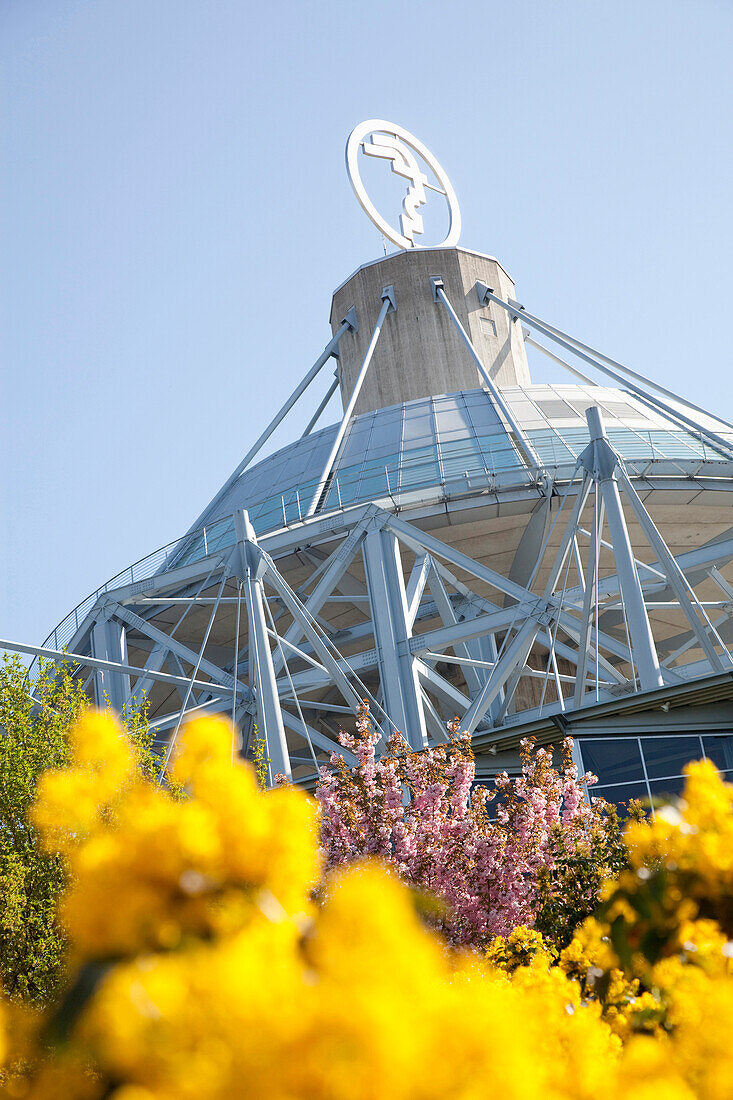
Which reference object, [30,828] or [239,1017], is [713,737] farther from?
[239,1017]

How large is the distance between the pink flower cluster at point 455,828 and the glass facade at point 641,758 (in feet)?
11.4

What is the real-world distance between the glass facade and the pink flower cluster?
11.4 ft

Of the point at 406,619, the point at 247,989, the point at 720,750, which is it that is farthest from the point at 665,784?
the point at 247,989

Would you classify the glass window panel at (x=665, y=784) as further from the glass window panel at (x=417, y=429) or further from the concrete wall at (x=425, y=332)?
the concrete wall at (x=425, y=332)

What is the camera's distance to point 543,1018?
3584mm

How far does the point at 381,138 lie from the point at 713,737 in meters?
36.1

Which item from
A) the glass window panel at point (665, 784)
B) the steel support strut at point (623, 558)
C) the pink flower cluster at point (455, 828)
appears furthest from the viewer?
the steel support strut at point (623, 558)

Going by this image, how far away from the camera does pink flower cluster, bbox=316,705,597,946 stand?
14.9 m

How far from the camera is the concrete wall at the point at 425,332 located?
43.6m

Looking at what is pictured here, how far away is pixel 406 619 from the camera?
27.3 metres

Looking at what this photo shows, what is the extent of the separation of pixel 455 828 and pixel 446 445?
64.0 ft

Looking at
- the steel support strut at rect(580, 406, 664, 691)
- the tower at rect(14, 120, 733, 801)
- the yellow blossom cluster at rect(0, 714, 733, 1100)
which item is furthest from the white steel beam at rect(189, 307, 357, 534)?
the yellow blossom cluster at rect(0, 714, 733, 1100)

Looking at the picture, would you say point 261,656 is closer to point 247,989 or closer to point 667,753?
point 667,753

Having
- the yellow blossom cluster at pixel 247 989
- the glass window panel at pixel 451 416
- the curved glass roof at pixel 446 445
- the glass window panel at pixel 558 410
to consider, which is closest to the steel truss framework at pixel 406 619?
the curved glass roof at pixel 446 445
